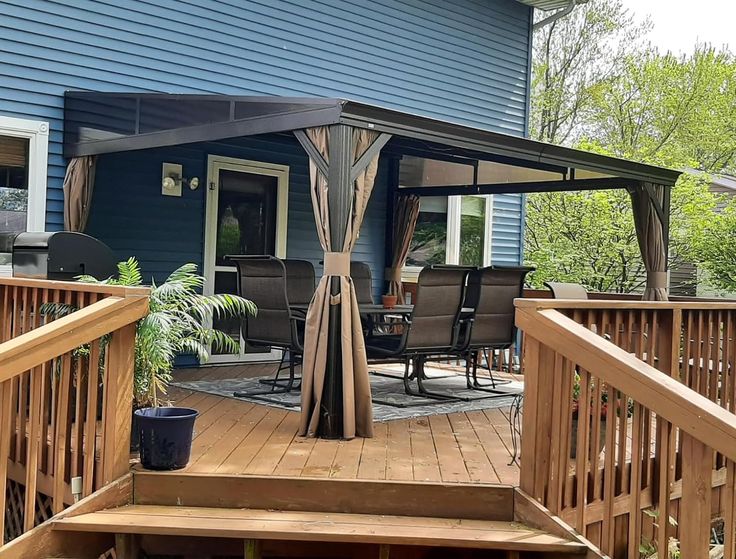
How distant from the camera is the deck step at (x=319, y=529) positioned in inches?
126

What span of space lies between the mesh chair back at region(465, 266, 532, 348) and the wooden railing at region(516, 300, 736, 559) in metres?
1.66

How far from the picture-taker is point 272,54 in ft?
25.2

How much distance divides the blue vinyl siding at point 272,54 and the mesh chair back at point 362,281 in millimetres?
849

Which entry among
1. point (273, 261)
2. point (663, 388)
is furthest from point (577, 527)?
point (273, 261)

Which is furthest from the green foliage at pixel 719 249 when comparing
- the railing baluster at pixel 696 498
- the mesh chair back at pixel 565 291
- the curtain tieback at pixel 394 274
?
the railing baluster at pixel 696 498

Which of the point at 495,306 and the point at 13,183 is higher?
the point at 13,183

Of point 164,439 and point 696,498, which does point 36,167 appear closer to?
point 164,439

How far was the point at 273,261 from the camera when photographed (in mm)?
5422

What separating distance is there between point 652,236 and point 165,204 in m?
4.48

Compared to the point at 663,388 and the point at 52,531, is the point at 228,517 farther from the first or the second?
the point at 663,388

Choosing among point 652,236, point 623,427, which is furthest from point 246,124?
point 652,236

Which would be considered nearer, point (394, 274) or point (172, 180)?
point (172, 180)

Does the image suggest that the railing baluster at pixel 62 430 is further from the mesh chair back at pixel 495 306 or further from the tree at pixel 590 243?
the tree at pixel 590 243

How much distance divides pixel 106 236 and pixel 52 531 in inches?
151
